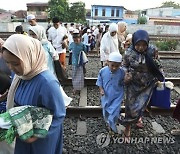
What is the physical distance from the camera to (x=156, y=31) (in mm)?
27766

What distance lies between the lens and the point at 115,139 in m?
3.36

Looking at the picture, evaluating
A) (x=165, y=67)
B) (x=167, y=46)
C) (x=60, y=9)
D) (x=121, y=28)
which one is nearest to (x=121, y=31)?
(x=121, y=28)

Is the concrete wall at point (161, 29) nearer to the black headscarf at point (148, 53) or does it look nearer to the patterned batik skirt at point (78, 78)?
the patterned batik skirt at point (78, 78)

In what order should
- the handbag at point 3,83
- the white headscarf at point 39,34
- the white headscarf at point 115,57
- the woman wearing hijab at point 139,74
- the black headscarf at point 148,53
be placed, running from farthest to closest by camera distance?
1. the white headscarf at point 39,34
2. the white headscarf at point 115,57
3. the woman wearing hijab at point 139,74
4. the black headscarf at point 148,53
5. the handbag at point 3,83

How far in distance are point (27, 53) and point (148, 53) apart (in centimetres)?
204

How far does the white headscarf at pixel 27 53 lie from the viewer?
59.0 inches

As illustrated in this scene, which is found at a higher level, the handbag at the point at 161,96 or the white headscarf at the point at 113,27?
the white headscarf at the point at 113,27

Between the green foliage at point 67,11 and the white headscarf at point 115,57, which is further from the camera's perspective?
the green foliage at point 67,11

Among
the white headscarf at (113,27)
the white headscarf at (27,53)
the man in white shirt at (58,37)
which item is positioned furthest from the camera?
the man in white shirt at (58,37)

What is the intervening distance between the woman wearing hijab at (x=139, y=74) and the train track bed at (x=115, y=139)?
267 mm

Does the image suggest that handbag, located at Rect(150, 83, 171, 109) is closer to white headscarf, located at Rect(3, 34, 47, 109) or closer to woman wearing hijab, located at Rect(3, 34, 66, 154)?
woman wearing hijab, located at Rect(3, 34, 66, 154)

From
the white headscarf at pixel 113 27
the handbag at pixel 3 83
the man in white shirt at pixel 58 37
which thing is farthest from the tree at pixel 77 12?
the handbag at pixel 3 83

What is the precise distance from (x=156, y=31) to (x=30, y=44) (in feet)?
92.8

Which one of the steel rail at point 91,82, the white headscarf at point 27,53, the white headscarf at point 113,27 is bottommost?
the steel rail at point 91,82
